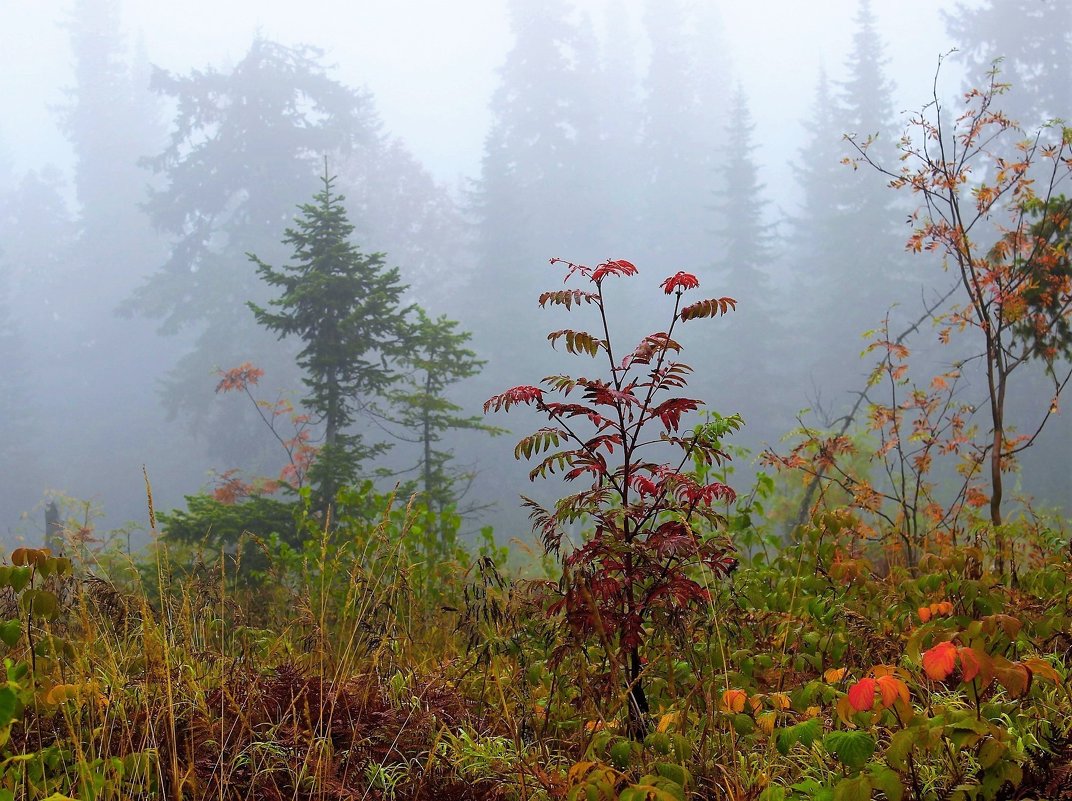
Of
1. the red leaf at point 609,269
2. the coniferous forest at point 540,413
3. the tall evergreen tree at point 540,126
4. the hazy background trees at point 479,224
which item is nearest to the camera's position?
the coniferous forest at point 540,413

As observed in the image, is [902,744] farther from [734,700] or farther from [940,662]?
[734,700]

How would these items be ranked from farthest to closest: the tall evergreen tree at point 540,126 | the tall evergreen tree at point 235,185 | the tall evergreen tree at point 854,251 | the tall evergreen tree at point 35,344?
the tall evergreen tree at point 540,126, the tall evergreen tree at point 35,344, the tall evergreen tree at point 854,251, the tall evergreen tree at point 235,185

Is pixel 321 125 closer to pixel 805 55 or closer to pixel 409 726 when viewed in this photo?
pixel 409 726

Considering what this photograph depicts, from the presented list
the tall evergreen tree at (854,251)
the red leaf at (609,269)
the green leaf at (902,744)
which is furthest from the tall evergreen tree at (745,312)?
the green leaf at (902,744)

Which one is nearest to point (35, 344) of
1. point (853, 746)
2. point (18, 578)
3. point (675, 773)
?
point (18, 578)

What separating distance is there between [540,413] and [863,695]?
52.4 ft

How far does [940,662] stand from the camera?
1.35m

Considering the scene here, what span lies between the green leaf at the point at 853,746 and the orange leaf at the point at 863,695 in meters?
0.19

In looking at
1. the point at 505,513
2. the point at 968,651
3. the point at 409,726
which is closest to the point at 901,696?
the point at 968,651

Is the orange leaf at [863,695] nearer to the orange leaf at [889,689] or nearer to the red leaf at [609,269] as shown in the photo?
the orange leaf at [889,689]

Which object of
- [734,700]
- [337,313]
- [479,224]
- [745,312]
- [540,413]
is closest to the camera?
[734,700]

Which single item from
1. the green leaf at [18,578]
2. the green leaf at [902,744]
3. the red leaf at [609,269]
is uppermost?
the red leaf at [609,269]

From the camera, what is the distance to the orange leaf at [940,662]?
133cm

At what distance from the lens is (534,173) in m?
31.5
